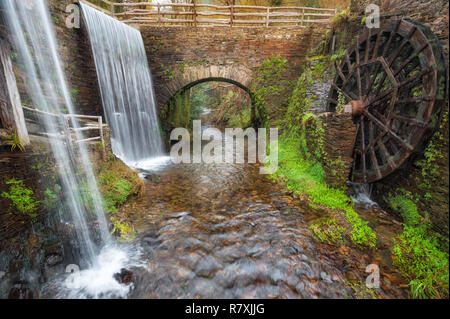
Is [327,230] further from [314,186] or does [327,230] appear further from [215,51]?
[215,51]

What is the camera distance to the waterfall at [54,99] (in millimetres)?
3771

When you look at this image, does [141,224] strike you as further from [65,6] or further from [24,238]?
[65,6]

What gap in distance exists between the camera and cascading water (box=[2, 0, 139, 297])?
9.78ft

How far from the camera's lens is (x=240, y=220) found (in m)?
4.22

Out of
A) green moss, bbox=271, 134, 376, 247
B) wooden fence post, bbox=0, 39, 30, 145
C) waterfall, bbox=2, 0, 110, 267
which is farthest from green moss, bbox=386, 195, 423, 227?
wooden fence post, bbox=0, 39, 30, 145

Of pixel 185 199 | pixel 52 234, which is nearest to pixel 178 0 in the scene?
pixel 185 199

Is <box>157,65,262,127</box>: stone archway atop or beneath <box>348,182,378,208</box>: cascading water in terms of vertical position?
atop

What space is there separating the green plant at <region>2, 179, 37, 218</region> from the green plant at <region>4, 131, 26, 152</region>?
516mm

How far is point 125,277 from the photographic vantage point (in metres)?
2.86

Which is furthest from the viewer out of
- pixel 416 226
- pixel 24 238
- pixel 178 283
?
pixel 416 226

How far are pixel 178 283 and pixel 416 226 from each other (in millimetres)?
4408

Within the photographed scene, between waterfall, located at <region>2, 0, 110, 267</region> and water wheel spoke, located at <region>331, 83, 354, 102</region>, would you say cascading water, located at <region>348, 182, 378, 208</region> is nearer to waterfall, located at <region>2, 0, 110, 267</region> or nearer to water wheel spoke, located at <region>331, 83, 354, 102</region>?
water wheel spoke, located at <region>331, 83, 354, 102</region>

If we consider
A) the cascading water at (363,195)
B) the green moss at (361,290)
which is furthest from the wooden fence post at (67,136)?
the cascading water at (363,195)

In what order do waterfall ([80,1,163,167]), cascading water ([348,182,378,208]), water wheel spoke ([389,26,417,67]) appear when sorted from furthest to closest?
waterfall ([80,1,163,167]), cascading water ([348,182,378,208]), water wheel spoke ([389,26,417,67])
